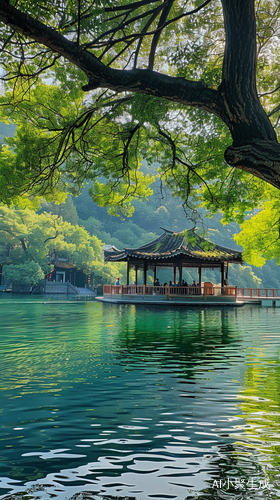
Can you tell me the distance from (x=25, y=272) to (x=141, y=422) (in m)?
37.0

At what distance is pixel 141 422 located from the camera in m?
3.70

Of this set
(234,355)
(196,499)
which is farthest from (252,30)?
(234,355)

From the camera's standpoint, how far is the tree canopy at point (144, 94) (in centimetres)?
380

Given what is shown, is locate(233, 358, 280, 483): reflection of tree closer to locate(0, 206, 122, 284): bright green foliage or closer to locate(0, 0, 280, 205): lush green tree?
locate(0, 0, 280, 205): lush green tree

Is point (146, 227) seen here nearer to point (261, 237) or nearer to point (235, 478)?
point (261, 237)

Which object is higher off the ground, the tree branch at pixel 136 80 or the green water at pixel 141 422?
the tree branch at pixel 136 80

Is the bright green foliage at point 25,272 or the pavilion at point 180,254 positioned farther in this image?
the bright green foliage at point 25,272

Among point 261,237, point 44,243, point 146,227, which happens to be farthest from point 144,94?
point 146,227

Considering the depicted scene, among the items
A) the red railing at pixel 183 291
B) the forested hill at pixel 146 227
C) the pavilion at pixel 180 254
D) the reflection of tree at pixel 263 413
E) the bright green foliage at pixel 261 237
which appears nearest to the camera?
the reflection of tree at pixel 263 413

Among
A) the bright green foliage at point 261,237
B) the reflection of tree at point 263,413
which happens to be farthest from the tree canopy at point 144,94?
the bright green foliage at point 261,237

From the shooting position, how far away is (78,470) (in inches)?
107

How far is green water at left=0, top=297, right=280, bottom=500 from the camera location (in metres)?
2.56

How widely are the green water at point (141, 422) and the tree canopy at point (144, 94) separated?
2373 mm

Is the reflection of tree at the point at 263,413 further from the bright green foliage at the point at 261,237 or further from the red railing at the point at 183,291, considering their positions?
the red railing at the point at 183,291
